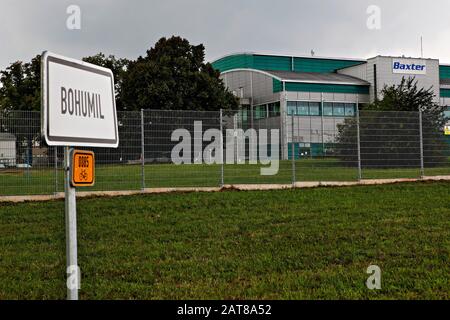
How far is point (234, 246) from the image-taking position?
770 centimetres

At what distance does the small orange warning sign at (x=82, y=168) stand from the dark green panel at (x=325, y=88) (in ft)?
175

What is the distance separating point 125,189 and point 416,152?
382 inches

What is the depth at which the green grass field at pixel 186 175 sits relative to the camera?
43.4ft

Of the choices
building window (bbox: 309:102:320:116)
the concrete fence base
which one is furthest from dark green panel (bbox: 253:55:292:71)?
the concrete fence base

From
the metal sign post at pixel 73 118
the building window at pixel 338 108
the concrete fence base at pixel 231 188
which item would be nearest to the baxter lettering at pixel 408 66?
the building window at pixel 338 108

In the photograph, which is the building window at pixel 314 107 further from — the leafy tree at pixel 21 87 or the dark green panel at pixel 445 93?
the leafy tree at pixel 21 87

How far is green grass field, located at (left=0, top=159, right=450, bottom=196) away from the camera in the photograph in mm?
13227

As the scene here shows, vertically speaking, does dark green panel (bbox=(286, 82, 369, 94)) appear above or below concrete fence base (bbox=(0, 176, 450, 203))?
above

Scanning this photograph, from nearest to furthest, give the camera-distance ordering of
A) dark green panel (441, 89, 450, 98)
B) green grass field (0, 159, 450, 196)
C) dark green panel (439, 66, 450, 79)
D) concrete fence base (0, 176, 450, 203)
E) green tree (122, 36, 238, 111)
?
concrete fence base (0, 176, 450, 203) → green grass field (0, 159, 450, 196) → green tree (122, 36, 238, 111) → dark green panel (441, 89, 450, 98) → dark green panel (439, 66, 450, 79)

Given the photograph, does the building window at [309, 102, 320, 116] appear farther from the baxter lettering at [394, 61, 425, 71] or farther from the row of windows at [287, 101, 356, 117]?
the baxter lettering at [394, 61, 425, 71]

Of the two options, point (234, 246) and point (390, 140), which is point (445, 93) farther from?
point (234, 246)

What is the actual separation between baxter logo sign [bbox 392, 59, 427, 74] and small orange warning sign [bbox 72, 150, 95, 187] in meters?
57.7

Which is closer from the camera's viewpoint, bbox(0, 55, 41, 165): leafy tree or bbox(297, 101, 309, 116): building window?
bbox(0, 55, 41, 165): leafy tree
